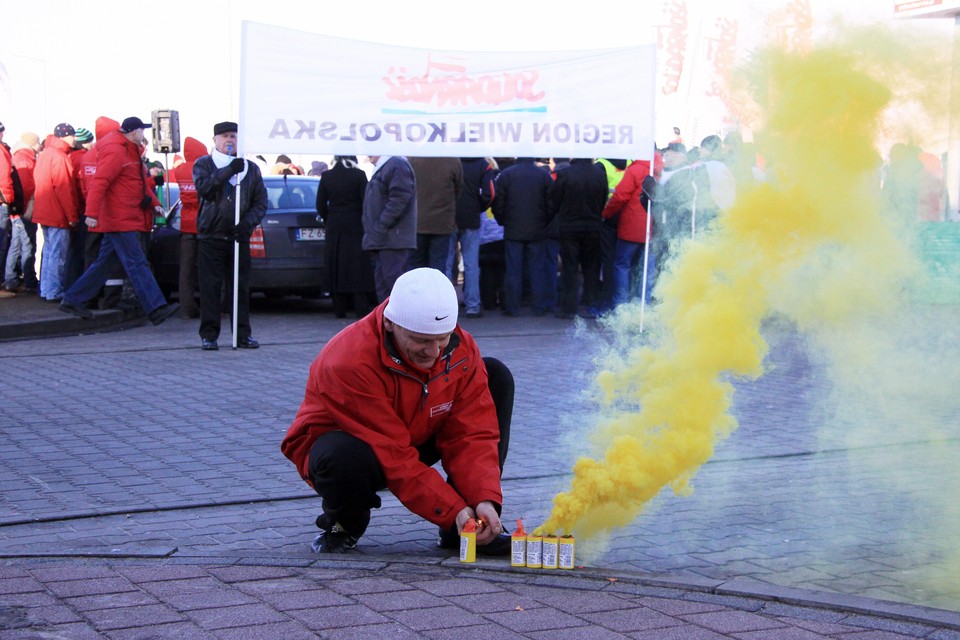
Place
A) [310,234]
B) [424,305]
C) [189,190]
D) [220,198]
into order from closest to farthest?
1. [424,305]
2. [220,198]
3. [189,190]
4. [310,234]

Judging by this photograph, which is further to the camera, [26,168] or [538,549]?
[26,168]

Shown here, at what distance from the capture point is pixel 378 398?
14.2 feet

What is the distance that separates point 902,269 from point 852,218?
31 centimetres

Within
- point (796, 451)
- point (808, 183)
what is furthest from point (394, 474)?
point (796, 451)

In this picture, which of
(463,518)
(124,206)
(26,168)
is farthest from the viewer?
(26,168)

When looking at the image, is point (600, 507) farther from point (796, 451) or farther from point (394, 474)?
point (796, 451)

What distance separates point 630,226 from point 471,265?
199cm

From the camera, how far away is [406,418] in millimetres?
4480

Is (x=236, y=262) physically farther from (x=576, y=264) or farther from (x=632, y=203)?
(x=632, y=203)

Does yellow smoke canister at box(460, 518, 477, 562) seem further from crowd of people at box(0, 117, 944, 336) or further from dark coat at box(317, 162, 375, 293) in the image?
dark coat at box(317, 162, 375, 293)

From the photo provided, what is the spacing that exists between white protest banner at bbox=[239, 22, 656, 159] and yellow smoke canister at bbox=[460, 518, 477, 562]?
669cm

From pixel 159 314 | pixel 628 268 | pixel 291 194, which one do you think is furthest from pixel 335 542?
pixel 291 194

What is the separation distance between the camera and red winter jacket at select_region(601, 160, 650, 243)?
12.9 metres

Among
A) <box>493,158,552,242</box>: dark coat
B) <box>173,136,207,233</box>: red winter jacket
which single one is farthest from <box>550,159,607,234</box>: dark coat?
<box>173,136,207,233</box>: red winter jacket
